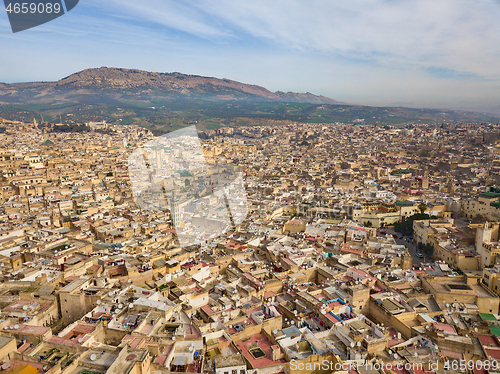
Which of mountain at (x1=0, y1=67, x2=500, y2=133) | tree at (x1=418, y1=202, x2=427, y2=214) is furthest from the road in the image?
mountain at (x1=0, y1=67, x2=500, y2=133)

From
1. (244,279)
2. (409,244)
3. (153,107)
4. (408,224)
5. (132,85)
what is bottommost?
(409,244)

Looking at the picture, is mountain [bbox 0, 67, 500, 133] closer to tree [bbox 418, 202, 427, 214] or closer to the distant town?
the distant town

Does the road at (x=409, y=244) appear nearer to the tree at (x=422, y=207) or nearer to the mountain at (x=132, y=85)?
the tree at (x=422, y=207)

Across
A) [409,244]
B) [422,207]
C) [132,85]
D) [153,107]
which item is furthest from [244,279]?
[132,85]

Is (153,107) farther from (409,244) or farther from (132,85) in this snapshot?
(409,244)

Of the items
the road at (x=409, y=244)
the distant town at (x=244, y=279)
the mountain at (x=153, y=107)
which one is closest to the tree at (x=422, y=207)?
the distant town at (x=244, y=279)

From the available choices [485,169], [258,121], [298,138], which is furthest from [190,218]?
[258,121]
